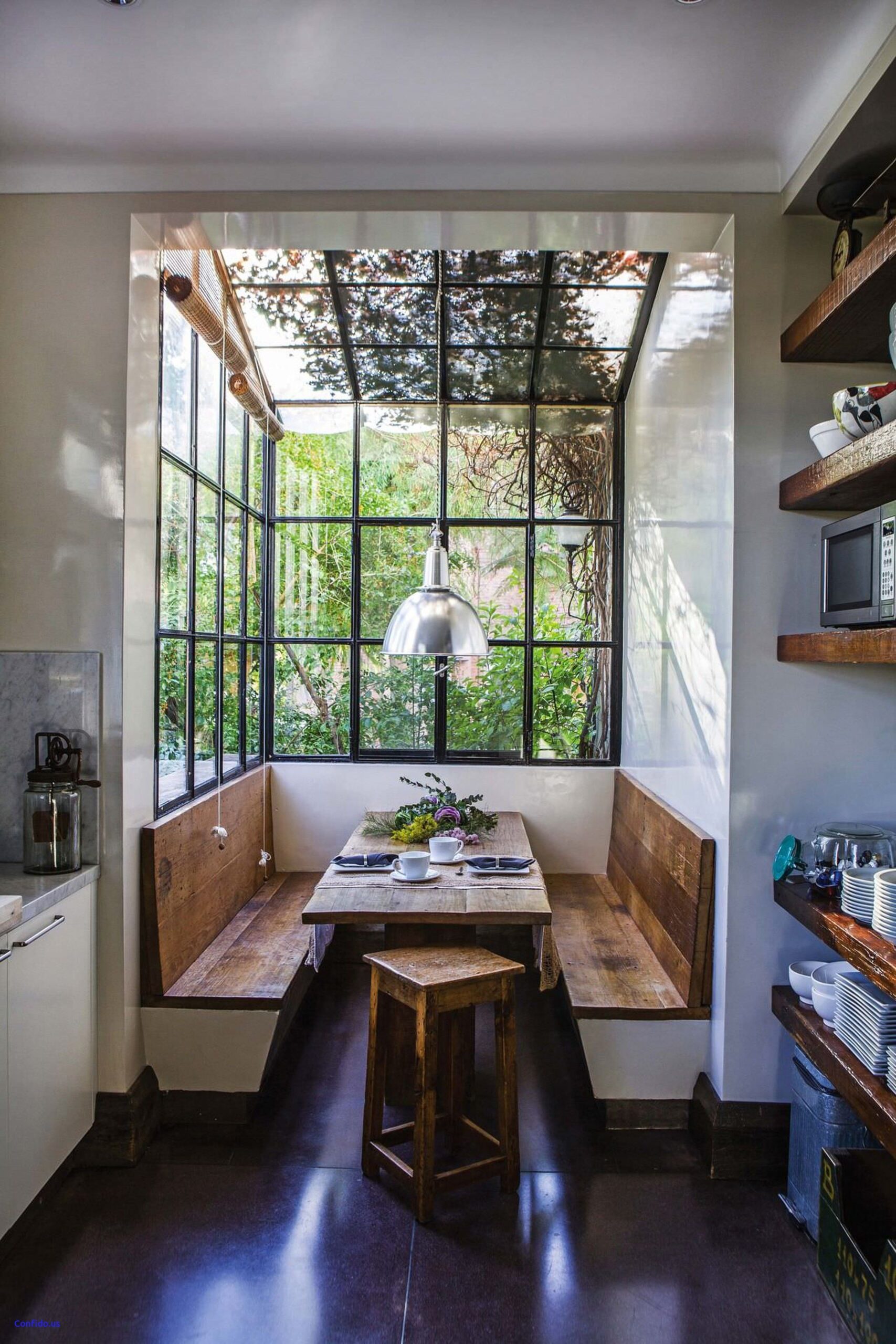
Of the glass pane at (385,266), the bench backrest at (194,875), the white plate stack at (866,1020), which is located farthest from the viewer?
the glass pane at (385,266)

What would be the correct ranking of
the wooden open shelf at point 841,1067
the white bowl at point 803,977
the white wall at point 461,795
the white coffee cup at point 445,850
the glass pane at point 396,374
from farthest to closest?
the white wall at point 461,795
the glass pane at point 396,374
the white coffee cup at point 445,850
the white bowl at point 803,977
the wooden open shelf at point 841,1067

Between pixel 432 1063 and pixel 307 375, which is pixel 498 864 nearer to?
pixel 432 1063

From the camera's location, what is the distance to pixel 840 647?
2252 millimetres

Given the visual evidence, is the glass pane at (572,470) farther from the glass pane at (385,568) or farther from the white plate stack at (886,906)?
the white plate stack at (886,906)

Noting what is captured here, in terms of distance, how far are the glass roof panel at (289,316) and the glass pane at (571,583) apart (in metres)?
1.37

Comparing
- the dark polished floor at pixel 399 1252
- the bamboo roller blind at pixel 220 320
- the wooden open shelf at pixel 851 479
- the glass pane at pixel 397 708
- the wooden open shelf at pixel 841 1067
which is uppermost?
the bamboo roller blind at pixel 220 320

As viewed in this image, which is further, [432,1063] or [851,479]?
[432,1063]

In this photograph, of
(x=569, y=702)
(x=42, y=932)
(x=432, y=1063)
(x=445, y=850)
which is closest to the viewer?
(x=42, y=932)

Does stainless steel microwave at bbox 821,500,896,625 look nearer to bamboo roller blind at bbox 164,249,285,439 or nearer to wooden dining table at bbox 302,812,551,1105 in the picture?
wooden dining table at bbox 302,812,551,1105

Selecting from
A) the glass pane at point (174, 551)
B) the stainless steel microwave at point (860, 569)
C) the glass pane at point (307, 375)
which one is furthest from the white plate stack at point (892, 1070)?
the glass pane at point (307, 375)

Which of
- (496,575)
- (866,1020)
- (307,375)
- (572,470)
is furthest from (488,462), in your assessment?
(866,1020)

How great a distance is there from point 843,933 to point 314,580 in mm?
3141

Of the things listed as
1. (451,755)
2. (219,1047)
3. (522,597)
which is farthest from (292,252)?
(219,1047)

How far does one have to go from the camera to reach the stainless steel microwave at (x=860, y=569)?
203cm
